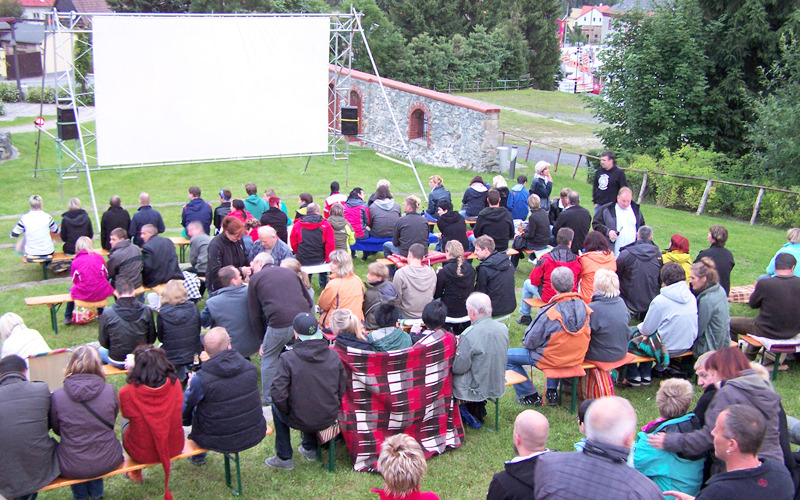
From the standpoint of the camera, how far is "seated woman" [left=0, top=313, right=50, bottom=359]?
5.27 meters

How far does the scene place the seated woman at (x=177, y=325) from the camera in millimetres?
5902

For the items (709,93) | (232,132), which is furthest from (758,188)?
(232,132)

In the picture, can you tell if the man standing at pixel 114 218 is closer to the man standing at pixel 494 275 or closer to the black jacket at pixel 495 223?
the black jacket at pixel 495 223

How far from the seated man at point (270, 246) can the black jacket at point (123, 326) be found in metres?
1.83

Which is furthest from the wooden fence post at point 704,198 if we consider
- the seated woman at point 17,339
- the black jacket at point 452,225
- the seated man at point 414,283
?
→ the seated woman at point 17,339

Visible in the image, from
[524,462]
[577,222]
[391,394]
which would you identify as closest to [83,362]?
[391,394]

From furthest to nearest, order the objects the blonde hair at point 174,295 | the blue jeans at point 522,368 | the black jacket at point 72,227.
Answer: the black jacket at point 72,227 → the blue jeans at point 522,368 → the blonde hair at point 174,295

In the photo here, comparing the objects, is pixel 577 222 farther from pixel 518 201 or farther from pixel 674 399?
pixel 674 399

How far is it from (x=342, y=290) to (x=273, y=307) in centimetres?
78

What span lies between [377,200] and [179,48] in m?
5.98

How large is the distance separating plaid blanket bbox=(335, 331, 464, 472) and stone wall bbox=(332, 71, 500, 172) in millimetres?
12205

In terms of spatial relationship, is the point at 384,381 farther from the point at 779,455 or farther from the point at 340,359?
the point at 779,455

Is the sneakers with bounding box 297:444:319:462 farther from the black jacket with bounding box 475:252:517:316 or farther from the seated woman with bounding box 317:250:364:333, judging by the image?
the black jacket with bounding box 475:252:517:316

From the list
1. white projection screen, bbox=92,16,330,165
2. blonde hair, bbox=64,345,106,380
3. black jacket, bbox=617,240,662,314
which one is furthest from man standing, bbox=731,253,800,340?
white projection screen, bbox=92,16,330,165
